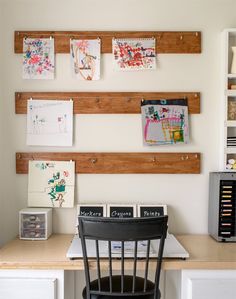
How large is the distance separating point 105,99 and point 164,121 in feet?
1.46

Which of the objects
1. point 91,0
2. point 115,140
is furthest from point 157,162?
point 91,0

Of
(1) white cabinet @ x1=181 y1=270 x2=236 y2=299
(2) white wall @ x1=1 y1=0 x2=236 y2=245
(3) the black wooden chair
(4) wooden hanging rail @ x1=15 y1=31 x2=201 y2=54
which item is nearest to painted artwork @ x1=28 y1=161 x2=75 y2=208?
(2) white wall @ x1=1 y1=0 x2=236 y2=245

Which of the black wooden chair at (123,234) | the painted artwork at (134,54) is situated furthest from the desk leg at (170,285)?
the painted artwork at (134,54)

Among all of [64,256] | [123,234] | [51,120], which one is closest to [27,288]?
[64,256]

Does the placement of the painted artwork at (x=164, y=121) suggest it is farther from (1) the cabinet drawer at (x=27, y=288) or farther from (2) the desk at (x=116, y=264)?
(1) the cabinet drawer at (x=27, y=288)

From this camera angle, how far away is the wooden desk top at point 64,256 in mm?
1783

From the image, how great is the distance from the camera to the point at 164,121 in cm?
233

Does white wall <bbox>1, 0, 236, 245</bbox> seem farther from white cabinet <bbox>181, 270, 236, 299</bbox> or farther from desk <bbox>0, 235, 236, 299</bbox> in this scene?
white cabinet <bbox>181, 270, 236, 299</bbox>

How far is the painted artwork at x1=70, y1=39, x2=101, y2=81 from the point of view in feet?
7.64

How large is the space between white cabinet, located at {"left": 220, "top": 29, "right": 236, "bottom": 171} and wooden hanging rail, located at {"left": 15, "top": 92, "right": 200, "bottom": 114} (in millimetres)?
190

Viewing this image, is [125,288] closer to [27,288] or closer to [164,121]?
[27,288]

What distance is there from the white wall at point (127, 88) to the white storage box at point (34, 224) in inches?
6.3

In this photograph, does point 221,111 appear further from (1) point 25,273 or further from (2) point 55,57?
(1) point 25,273

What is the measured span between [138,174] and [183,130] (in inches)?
17.5
